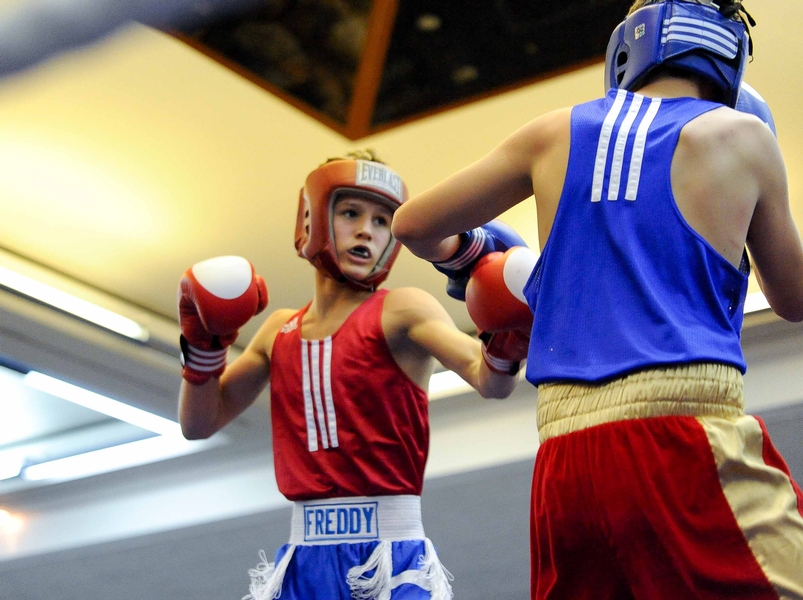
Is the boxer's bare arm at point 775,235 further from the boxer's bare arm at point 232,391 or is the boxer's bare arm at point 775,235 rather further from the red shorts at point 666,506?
the boxer's bare arm at point 232,391

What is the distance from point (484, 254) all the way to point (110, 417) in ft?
15.3

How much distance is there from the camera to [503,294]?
1.79m

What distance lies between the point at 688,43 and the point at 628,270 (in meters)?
0.36

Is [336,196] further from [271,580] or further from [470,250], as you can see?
[271,580]

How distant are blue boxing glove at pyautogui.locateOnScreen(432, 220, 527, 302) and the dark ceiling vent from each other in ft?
3.54

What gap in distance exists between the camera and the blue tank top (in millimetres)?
1234

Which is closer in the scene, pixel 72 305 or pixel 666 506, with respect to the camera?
pixel 666 506

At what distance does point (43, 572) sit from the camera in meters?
6.84

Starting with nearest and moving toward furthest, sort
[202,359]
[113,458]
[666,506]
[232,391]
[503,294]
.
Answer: [666,506] < [503,294] < [202,359] < [232,391] < [113,458]

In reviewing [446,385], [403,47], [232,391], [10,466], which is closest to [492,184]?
[232,391]

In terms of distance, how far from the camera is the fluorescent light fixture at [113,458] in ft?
19.3

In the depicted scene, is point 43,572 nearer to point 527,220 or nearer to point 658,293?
point 527,220

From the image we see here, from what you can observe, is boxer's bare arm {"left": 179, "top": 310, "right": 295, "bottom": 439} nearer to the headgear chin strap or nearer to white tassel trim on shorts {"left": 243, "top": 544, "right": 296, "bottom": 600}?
the headgear chin strap

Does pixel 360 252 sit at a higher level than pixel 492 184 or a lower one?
higher
